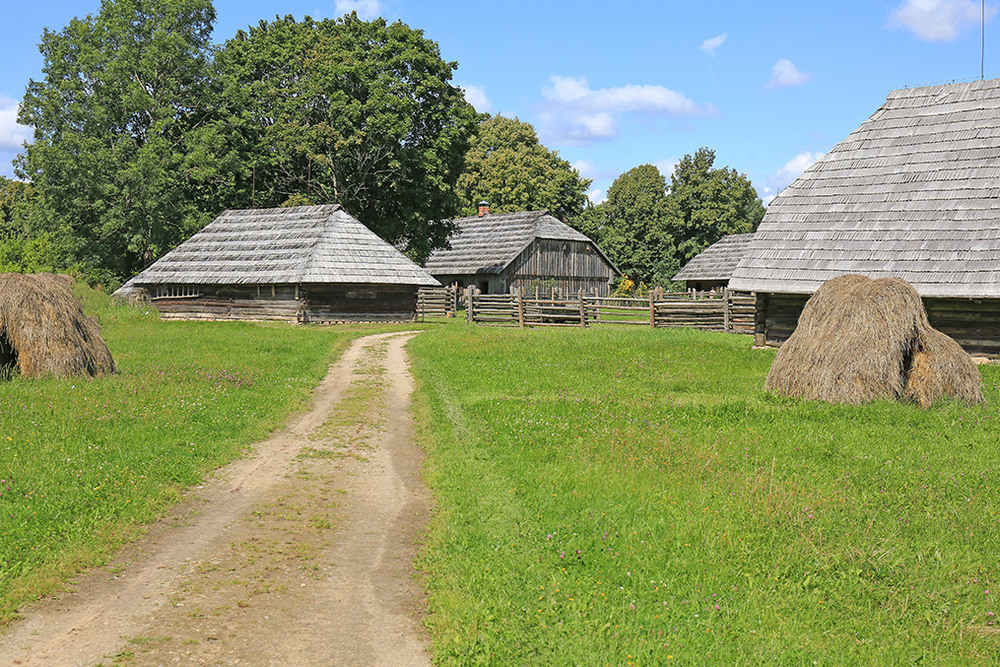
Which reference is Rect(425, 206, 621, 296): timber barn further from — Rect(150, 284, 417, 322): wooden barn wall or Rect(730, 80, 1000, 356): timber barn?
Rect(730, 80, 1000, 356): timber barn

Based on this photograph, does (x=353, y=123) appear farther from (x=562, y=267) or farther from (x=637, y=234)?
(x=637, y=234)

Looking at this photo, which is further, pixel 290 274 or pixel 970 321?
pixel 290 274

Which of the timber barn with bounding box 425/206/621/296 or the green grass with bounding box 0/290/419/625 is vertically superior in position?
the timber barn with bounding box 425/206/621/296

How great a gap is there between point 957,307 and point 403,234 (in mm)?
29544

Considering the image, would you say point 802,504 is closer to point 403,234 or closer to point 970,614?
point 970,614

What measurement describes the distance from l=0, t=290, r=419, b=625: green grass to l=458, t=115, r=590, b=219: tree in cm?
5023

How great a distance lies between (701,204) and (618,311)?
3422 cm

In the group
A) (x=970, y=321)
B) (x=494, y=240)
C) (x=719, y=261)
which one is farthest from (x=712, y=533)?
(x=494, y=240)

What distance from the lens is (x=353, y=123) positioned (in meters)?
39.9

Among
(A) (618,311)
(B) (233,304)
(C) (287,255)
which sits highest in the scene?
(C) (287,255)

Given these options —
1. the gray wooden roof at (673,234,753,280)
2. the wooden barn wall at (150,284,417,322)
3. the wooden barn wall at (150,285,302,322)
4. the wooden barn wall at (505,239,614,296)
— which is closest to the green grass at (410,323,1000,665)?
the wooden barn wall at (150,284,417,322)

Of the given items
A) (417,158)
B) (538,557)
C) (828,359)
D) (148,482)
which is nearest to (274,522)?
(148,482)

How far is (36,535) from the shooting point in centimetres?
714

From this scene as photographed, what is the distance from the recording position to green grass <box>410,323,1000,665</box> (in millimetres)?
5504
